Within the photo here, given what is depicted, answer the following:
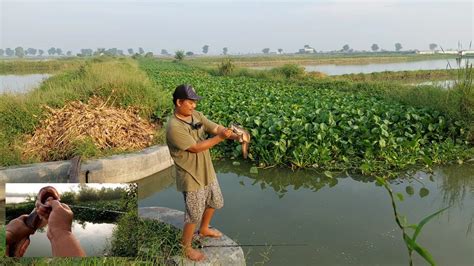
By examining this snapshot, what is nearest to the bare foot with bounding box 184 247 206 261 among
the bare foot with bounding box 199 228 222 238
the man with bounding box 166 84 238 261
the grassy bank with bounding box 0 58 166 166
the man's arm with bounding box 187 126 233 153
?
the man with bounding box 166 84 238 261

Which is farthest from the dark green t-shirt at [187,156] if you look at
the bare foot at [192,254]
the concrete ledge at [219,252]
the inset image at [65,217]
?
the concrete ledge at [219,252]

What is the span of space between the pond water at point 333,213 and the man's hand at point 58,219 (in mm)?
1676

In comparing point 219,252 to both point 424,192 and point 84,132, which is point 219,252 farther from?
point 84,132

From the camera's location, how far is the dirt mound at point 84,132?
552 centimetres

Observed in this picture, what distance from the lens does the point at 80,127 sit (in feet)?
19.2

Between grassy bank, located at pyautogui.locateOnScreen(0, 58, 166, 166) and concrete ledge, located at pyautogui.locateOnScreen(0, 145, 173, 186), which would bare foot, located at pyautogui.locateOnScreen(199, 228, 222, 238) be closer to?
concrete ledge, located at pyautogui.locateOnScreen(0, 145, 173, 186)

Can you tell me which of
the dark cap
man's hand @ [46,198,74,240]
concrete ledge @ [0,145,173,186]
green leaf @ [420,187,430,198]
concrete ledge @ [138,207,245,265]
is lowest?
green leaf @ [420,187,430,198]

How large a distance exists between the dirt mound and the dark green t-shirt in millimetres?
3071

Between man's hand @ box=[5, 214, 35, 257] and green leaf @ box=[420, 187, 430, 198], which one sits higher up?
man's hand @ box=[5, 214, 35, 257]

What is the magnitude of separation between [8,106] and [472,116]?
852 centimetres

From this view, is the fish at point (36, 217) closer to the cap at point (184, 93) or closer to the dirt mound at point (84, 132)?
the cap at point (184, 93)

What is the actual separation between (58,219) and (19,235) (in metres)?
0.28

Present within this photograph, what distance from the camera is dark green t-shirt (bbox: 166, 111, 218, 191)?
263 cm

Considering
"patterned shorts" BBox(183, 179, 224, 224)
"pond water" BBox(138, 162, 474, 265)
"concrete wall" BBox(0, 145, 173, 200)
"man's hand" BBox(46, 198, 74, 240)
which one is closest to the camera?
"man's hand" BBox(46, 198, 74, 240)
